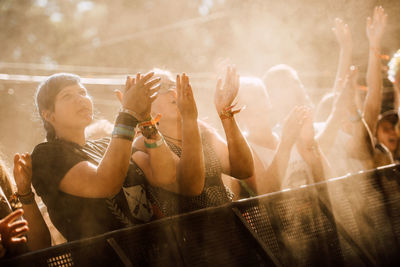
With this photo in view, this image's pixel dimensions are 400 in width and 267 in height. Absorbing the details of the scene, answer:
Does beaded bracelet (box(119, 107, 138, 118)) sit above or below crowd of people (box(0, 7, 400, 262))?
above

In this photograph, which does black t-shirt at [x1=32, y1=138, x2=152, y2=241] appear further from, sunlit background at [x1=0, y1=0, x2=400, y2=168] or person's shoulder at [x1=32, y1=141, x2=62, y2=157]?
sunlit background at [x1=0, y1=0, x2=400, y2=168]

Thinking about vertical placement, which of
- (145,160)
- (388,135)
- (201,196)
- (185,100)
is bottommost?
(388,135)

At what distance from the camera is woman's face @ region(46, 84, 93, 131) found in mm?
1936

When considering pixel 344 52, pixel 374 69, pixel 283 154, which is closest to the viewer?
pixel 283 154

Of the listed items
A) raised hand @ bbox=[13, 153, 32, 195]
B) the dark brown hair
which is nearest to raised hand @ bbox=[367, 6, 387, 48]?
the dark brown hair

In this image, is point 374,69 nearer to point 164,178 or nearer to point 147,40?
point 164,178

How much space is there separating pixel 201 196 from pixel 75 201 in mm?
673

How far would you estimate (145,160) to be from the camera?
1.93 metres

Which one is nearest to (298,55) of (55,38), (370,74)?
(370,74)

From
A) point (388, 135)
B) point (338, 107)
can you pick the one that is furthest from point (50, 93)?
point (388, 135)

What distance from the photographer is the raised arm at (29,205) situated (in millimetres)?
1751

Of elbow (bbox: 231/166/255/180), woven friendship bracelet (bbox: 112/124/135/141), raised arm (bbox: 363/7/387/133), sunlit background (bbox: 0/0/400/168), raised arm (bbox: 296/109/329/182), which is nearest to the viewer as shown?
woven friendship bracelet (bbox: 112/124/135/141)

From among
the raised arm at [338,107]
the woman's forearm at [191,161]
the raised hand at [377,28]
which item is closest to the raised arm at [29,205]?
the woman's forearm at [191,161]

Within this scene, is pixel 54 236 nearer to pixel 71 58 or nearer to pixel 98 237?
pixel 98 237
